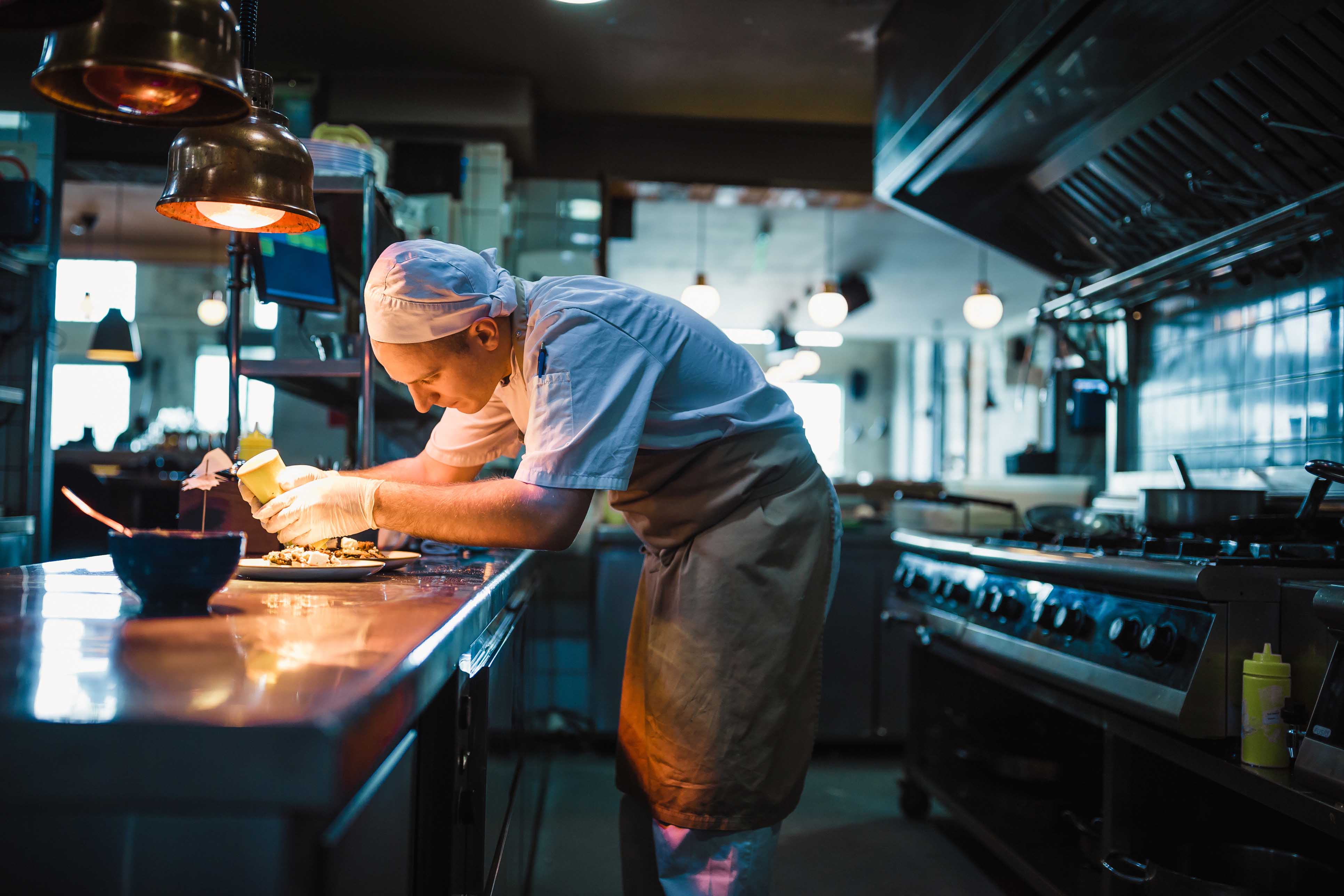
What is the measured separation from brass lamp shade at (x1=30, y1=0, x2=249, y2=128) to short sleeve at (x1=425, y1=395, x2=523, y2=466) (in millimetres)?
711

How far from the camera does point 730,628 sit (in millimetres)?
1390

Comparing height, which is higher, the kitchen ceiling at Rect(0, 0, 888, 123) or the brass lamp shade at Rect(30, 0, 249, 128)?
the kitchen ceiling at Rect(0, 0, 888, 123)

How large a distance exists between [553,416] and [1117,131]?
1.96 m

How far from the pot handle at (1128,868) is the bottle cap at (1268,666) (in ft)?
1.24

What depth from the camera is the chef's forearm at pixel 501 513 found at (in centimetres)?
121

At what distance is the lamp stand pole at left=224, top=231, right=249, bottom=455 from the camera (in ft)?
6.43

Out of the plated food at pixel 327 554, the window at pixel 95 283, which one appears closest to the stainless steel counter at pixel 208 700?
the plated food at pixel 327 554

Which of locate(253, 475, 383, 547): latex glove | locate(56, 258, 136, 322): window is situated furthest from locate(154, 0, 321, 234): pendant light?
locate(56, 258, 136, 322): window

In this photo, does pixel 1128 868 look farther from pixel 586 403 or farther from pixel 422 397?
pixel 422 397

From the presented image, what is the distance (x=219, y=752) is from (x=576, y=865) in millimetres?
2162

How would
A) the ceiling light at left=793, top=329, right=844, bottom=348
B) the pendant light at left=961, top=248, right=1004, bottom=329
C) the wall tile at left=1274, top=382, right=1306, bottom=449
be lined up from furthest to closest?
the ceiling light at left=793, top=329, right=844, bottom=348, the pendant light at left=961, top=248, right=1004, bottom=329, the wall tile at left=1274, top=382, right=1306, bottom=449

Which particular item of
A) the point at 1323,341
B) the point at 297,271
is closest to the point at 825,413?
the point at 1323,341

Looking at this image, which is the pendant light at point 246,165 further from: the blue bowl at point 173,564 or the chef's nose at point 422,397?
the blue bowl at point 173,564

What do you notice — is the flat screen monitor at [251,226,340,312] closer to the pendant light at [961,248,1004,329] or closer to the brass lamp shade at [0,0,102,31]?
the brass lamp shade at [0,0,102,31]
